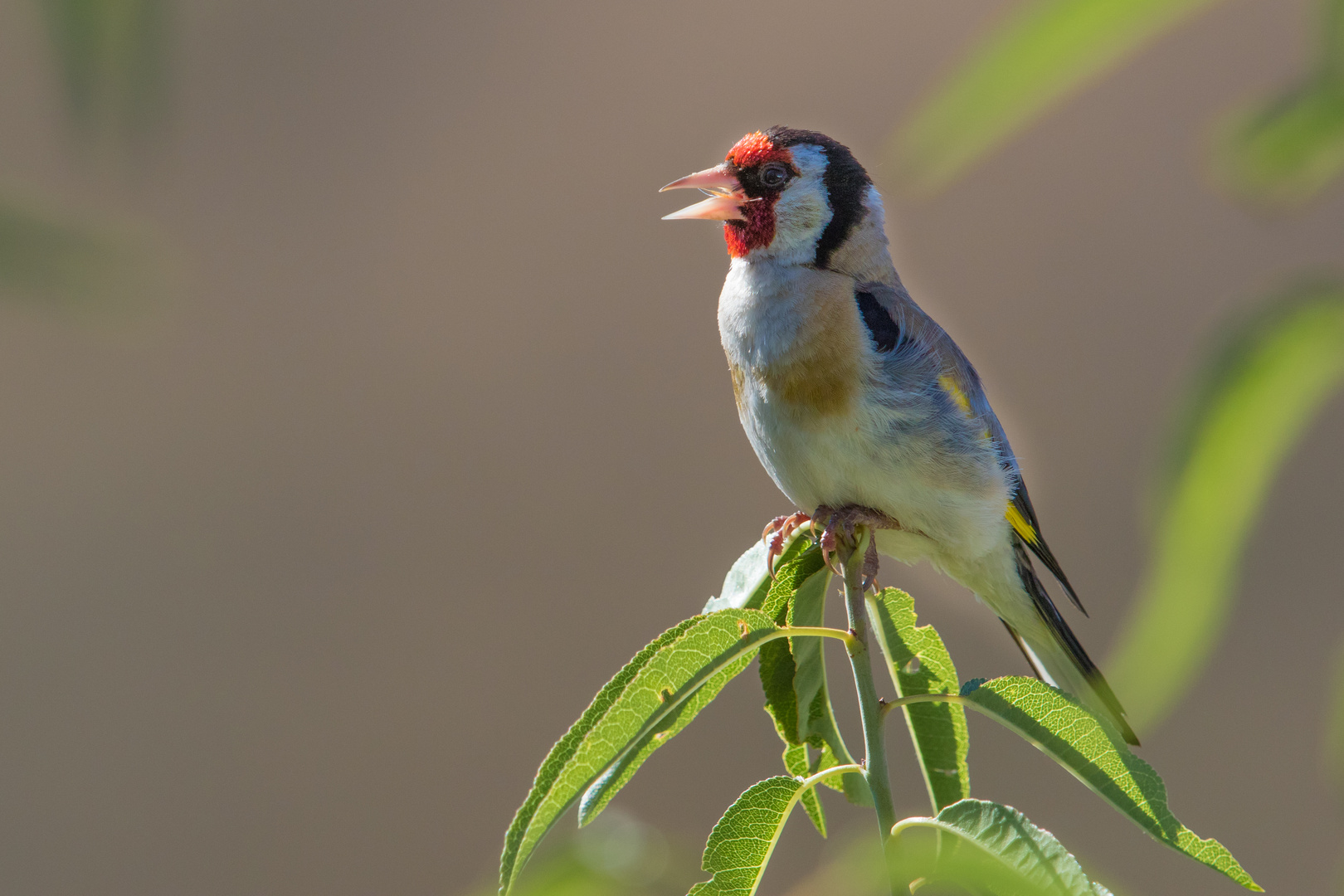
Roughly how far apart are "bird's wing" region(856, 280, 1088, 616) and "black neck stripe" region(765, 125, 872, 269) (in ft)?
0.34

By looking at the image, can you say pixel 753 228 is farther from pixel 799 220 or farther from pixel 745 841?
pixel 745 841

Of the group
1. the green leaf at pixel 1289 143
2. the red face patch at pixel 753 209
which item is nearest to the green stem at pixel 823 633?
the green leaf at pixel 1289 143

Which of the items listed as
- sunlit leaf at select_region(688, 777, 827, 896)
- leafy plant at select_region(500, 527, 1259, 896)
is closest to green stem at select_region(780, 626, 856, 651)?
leafy plant at select_region(500, 527, 1259, 896)

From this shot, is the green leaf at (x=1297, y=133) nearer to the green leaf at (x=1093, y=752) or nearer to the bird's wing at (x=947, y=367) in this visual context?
the green leaf at (x=1093, y=752)

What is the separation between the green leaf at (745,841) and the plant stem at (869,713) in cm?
6

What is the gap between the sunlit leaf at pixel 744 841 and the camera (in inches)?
29.5

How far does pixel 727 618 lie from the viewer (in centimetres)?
81

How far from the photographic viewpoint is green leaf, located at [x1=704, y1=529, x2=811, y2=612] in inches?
40.4

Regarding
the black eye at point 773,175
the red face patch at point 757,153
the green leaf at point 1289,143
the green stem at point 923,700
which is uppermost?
the red face patch at point 757,153

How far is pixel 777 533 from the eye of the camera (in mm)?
1225

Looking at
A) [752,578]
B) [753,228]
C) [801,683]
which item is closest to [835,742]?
[801,683]

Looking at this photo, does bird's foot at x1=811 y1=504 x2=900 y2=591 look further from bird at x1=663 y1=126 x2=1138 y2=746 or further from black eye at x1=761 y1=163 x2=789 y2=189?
black eye at x1=761 y1=163 x2=789 y2=189

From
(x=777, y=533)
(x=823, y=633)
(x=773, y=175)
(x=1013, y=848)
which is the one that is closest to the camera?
(x=1013, y=848)

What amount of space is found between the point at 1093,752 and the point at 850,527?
49 centimetres
